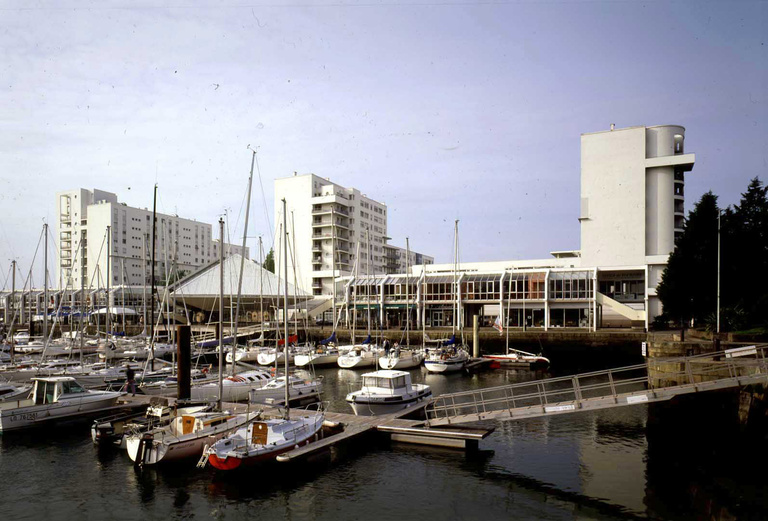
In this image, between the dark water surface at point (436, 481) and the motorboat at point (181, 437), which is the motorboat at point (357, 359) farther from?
the motorboat at point (181, 437)

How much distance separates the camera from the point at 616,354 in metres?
56.4

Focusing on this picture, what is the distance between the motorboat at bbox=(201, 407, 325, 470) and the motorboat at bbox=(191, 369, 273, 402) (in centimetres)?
1172

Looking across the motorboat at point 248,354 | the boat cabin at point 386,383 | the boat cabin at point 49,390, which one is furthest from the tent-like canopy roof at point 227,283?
the boat cabin at point 386,383

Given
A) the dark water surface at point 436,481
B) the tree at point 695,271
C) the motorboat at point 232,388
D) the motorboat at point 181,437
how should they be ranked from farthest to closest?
the tree at point 695,271, the motorboat at point 232,388, the motorboat at point 181,437, the dark water surface at point 436,481

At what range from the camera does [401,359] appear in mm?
50750

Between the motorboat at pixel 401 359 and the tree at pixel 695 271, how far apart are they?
24.8m

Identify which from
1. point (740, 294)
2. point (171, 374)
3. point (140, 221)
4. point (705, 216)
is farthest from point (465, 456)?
point (140, 221)

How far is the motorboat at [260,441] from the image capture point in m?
19.2

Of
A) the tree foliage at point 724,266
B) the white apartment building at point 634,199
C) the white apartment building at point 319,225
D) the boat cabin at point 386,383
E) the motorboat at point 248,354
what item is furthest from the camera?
the white apartment building at point 319,225

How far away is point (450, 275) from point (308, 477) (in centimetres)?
5859

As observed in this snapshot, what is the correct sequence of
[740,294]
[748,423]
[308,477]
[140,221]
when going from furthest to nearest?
1. [140,221]
2. [740,294]
3. [748,423]
4. [308,477]

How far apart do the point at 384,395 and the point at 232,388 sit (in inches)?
426

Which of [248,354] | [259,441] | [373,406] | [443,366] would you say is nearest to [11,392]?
[259,441]

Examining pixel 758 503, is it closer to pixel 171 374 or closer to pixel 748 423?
pixel 748 423
